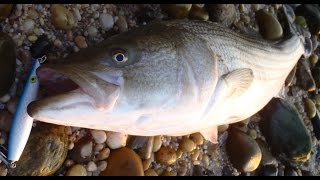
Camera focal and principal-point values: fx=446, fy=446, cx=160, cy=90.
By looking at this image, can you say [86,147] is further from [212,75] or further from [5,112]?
[212,75]

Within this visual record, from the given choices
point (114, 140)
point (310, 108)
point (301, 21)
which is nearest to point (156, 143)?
point (114, 140)

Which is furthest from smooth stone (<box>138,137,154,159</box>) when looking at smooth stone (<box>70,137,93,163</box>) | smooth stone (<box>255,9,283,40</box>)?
smooth stone (<box>255,9,283,40</box>)

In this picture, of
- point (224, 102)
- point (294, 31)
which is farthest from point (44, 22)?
point (294, 31)

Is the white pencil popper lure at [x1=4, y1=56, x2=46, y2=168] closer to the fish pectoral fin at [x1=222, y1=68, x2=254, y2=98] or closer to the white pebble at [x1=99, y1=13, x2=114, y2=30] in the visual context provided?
the white pebble at [x1=99, y1=13, x2=114, y2=30]

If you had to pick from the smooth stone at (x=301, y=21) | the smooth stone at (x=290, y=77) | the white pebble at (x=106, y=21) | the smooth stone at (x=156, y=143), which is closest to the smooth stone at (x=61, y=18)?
the white pebble at (x=106, y=21)

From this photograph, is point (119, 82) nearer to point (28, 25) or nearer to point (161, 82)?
point (161, 82)

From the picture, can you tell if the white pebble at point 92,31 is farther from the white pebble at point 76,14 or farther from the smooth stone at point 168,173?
the smooth stone at point 168,173
